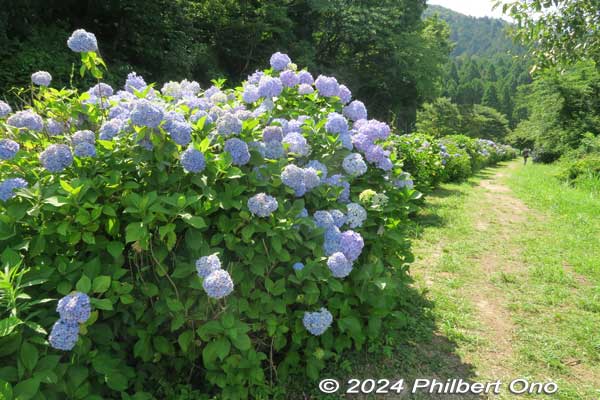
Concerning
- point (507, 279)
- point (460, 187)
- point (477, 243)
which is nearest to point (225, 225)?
point (507, 279)

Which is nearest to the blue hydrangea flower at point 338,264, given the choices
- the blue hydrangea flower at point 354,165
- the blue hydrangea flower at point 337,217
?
the blue hydrangea flower at point 337,217

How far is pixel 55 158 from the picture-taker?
183cm

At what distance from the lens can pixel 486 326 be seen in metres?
3.32

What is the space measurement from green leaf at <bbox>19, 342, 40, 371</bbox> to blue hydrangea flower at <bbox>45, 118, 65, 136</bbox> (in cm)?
113

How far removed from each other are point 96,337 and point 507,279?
3889mm

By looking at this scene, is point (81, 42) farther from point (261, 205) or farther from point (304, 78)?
point (304, 78)

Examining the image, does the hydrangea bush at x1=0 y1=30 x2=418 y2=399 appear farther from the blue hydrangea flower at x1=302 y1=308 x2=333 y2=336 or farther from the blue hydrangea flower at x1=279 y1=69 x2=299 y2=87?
the blue hydrangea flower at x1=279 y1=69 x2=299 y2=87

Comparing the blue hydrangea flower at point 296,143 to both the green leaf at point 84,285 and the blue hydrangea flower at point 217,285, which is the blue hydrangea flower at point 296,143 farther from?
the green leaf at point 84,285

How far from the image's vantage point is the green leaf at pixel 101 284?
5.30 ft

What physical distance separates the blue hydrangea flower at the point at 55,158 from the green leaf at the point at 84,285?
0.55 metres

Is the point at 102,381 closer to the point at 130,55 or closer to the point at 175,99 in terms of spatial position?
the point at 175,99

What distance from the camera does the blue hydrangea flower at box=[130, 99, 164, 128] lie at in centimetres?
180

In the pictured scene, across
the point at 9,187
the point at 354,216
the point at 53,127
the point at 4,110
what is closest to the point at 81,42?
the point at 53,127

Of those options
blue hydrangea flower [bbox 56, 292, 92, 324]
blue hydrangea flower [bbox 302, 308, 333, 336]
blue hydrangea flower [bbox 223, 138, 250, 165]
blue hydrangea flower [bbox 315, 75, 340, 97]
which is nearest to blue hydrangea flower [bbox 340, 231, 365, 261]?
blue hydrangea flower [bbox 302, 308, 333, 336]
